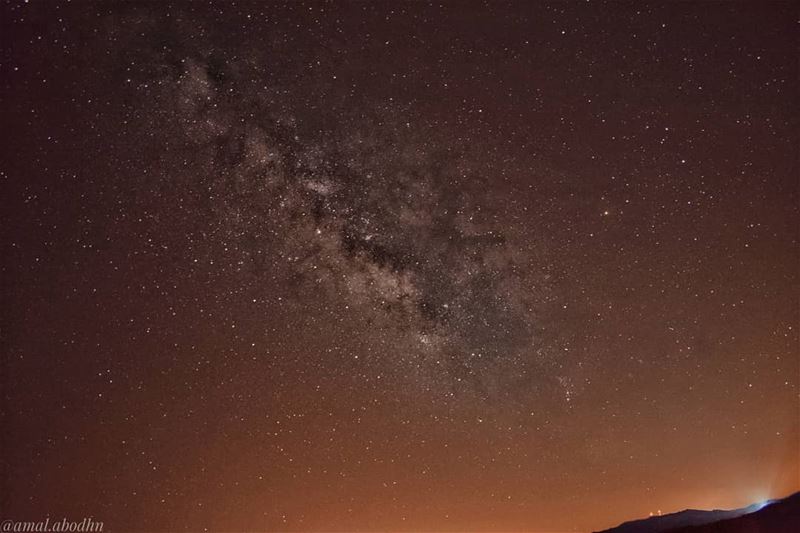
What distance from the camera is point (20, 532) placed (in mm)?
15398

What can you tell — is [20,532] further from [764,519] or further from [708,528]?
[764,519]

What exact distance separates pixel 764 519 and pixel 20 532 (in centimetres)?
2320

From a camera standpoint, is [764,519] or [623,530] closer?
[764,519]

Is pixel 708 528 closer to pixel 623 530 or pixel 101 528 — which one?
pixel 101 528

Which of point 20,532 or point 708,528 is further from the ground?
point 20,532

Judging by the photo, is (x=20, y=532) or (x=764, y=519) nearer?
(x=20, y=532)

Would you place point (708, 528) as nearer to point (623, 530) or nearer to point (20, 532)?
point (20, 532)

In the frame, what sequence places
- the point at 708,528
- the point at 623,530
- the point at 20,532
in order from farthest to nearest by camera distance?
1. the point at 623,530
2. the point at 708,528
3. the point at 20,532

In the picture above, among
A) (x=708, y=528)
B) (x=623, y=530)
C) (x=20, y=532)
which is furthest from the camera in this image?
(x=623, y=530)

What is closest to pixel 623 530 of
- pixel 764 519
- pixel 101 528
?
pixel 764 519

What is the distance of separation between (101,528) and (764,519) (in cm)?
2140

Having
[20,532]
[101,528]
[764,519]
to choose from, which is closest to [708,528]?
[764,519]

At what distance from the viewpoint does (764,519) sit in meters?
21.5

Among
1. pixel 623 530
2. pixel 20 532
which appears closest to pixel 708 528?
pixel 20 532
